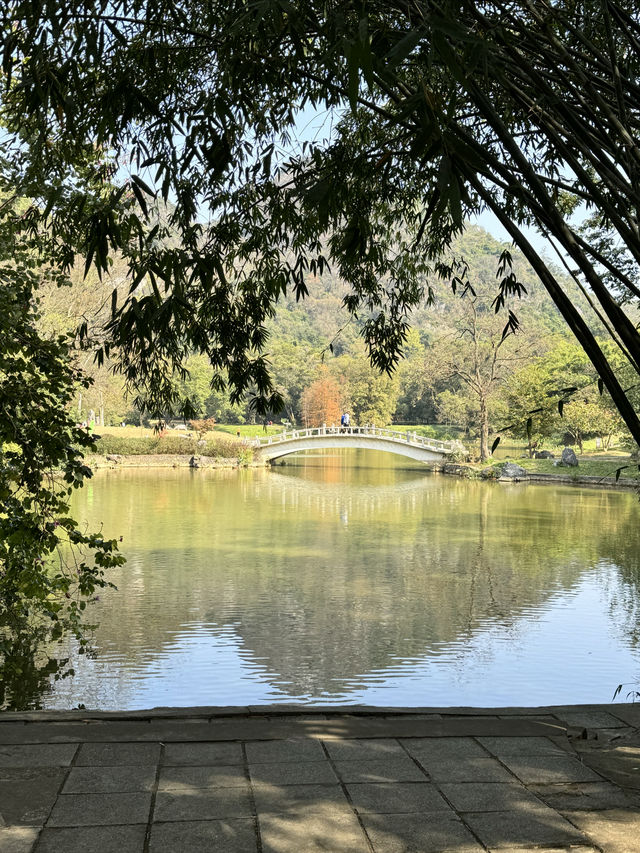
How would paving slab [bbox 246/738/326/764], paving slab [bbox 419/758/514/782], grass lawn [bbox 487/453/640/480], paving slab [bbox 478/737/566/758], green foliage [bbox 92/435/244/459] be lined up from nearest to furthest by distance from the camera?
paving slab [bbox 419/758/514/782]
paving slab [bbox 246/738/326/764]
paving slab [bbox 478/737/566/758]
grass lawn [bbox 487/453/640/480]
green foliage [bbox 92/435/244/459]

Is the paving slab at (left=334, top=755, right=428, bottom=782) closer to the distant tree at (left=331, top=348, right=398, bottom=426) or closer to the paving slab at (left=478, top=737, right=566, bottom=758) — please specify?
the paving slab at (left=478, top=737, right=566, bottom=758)

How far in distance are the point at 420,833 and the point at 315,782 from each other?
1.41 ft

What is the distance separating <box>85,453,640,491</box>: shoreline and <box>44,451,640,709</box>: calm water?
22.2 feet

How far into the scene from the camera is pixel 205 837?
7.17 feet

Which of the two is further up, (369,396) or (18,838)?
(369,396)

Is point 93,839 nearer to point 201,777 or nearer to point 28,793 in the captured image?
point 28,793

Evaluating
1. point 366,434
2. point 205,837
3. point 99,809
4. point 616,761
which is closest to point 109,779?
point 99,809

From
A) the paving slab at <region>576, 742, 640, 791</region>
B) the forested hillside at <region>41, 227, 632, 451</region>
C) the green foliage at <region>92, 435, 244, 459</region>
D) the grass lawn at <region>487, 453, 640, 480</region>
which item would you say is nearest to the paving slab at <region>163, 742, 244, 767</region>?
the paving slab at <region>576, 742, 640, 791</region>

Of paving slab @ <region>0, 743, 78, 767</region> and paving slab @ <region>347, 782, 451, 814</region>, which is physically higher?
paving slab @ <region>0, 743, 78, 767</region>

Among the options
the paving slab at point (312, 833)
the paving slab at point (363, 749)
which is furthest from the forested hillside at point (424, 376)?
the paving slab at point (312, 833)

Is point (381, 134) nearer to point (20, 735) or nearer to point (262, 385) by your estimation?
point (262, 385)

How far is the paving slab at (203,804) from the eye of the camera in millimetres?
2307

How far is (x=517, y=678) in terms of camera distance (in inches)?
283

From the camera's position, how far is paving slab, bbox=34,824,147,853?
6.88ft
